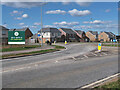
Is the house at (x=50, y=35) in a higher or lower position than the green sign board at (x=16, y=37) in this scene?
higher

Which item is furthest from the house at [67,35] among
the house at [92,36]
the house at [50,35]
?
the house at [92,36]

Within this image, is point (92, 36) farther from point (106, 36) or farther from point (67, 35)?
point (67, 35)

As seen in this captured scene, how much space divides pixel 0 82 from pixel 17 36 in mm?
23452

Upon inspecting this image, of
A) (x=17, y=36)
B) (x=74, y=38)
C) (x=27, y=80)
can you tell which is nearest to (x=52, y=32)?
(x=74, y=38)

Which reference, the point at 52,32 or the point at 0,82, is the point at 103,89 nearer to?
the point at 0,82

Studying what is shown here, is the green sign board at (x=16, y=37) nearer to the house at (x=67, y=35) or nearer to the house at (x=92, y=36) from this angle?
the house at (x=67, y=35)

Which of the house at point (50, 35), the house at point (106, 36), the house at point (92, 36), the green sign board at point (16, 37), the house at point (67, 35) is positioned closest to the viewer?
the green sign board at point (16, 37)

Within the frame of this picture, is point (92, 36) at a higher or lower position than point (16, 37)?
higher

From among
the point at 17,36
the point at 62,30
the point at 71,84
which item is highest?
the point at 62,30

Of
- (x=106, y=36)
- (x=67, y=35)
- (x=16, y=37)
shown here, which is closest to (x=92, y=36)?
(x=106, y=36)

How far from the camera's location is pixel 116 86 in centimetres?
530

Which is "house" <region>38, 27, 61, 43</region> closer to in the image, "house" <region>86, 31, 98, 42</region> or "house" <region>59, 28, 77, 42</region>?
"house" <region>59, 28, 77, 42</region>

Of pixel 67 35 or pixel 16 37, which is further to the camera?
pixel 67 35

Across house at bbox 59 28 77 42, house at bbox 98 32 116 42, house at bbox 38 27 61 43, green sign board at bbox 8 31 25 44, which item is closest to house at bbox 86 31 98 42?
house at bbox 98 32 116 42
